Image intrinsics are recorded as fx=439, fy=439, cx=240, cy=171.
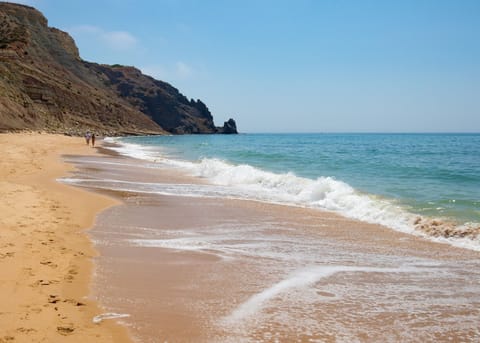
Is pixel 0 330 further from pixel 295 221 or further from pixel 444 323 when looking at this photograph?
pixel 295 221

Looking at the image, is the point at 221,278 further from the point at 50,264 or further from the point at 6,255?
the point at 6,255

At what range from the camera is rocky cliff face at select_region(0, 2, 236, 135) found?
64.6 meters

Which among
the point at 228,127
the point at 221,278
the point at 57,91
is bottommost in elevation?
the point at 221,278

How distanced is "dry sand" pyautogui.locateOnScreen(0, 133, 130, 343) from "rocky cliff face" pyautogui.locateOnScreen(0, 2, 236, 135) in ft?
143

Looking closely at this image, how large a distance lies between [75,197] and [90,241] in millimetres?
4488

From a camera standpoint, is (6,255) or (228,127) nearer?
(6,255)

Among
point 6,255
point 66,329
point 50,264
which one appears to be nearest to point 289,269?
point 66,329

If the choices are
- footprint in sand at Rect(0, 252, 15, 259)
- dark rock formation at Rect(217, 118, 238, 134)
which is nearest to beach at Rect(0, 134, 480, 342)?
footprint in sand at Rect(0, 252, 15, 259)

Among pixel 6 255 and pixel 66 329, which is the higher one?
pixel 6 255

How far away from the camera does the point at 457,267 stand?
6.33 m

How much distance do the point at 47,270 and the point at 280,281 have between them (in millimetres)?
2921

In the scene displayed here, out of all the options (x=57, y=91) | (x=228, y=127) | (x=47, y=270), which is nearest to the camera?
(x=47, y=270)

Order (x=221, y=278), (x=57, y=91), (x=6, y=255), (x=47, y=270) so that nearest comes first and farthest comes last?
(x=47, y=270), (x=221, y=278), (x=6, y=255), (x=57, y=91)

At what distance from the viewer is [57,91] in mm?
83250
